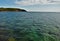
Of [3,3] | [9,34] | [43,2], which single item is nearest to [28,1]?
[43,2]

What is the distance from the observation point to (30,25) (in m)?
2.70

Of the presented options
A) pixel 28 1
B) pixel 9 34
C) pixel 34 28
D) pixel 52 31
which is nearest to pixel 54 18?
pixel 52 31

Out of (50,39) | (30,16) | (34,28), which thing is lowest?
(50,39)

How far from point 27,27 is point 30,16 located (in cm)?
22

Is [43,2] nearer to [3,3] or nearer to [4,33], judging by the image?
[3,3]

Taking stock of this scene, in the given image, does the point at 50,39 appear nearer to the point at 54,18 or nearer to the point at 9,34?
the point at 54,18

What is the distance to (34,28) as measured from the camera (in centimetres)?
268

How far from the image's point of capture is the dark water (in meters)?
2.66

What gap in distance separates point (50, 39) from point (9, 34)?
772 mm

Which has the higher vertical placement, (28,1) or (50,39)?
(28,1)

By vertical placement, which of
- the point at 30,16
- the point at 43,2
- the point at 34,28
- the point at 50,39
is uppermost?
the point at 43,2

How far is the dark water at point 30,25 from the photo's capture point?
105 inches

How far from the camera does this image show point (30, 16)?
2676 mm

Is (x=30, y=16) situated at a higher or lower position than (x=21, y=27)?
higher
